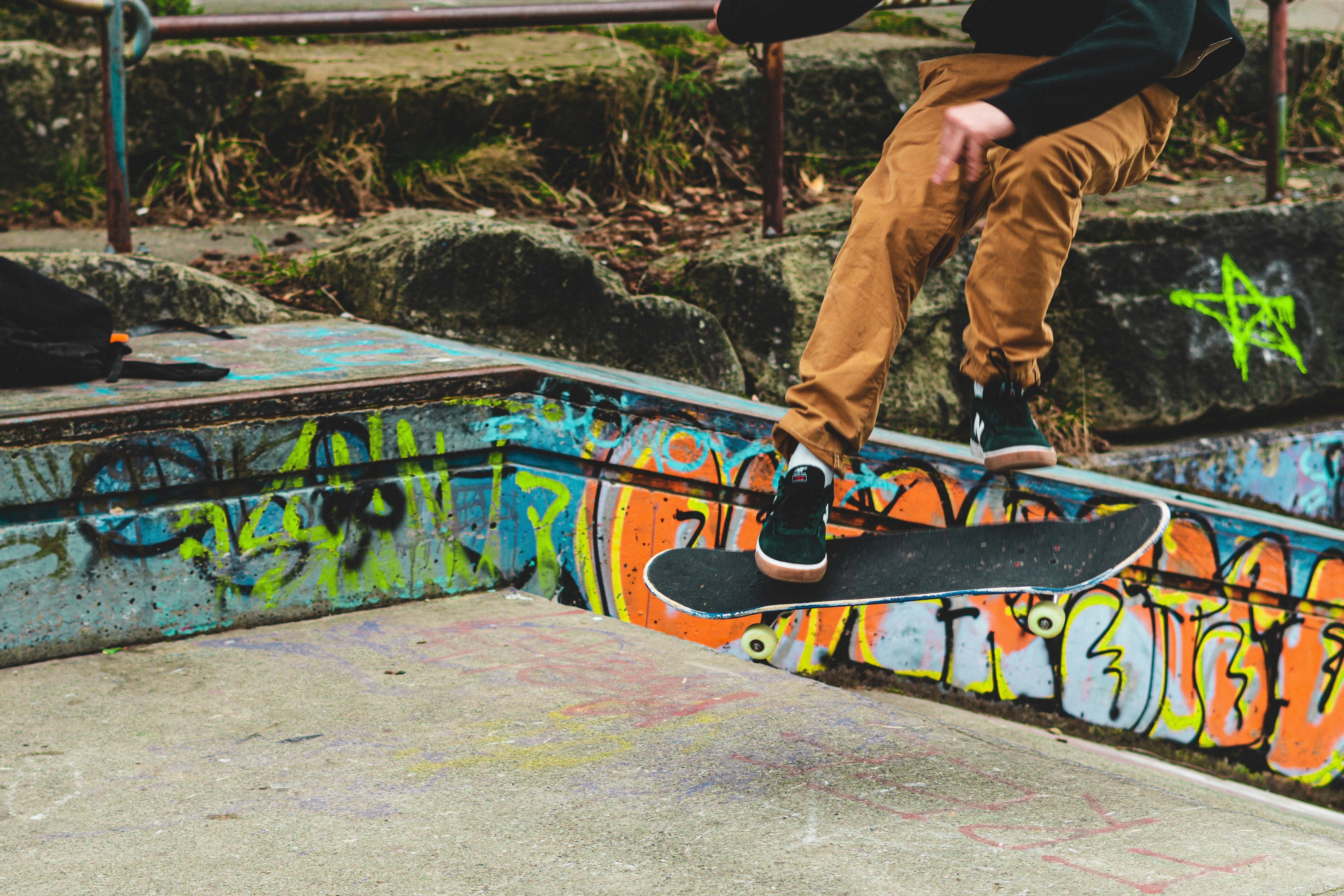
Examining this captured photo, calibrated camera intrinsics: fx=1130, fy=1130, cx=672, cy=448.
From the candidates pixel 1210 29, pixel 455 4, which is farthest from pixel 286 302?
pixel 1210 29

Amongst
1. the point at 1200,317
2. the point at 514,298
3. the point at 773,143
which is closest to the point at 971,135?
the point at 514,298

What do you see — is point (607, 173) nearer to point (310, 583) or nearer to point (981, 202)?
point (310, 583)

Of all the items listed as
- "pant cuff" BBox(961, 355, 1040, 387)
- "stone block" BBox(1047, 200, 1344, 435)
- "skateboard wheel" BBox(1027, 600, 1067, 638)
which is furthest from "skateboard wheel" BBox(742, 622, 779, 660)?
"stone block" BBox(1047, 200, 1344, 435)

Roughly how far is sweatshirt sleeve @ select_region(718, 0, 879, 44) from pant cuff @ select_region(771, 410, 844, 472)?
0.88 meters

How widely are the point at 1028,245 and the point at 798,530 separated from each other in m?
0.80

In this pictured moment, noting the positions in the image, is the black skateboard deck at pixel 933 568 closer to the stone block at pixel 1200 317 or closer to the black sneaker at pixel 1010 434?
the black sneaker at pixel 1010 434

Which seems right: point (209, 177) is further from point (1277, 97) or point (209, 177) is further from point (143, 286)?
point (1277, 97)

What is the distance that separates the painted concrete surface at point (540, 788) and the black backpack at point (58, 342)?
89 centimetres

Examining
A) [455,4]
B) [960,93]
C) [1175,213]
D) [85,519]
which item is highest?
[455,4]

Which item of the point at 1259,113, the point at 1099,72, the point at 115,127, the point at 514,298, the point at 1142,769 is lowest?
the point at 1142,769

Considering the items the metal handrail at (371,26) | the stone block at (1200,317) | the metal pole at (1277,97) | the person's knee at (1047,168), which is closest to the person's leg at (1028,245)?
the person's knee at (1047,168)

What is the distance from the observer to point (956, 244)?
2.62 m

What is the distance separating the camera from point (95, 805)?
2268 millimetres

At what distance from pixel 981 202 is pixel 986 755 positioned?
4.26ft
